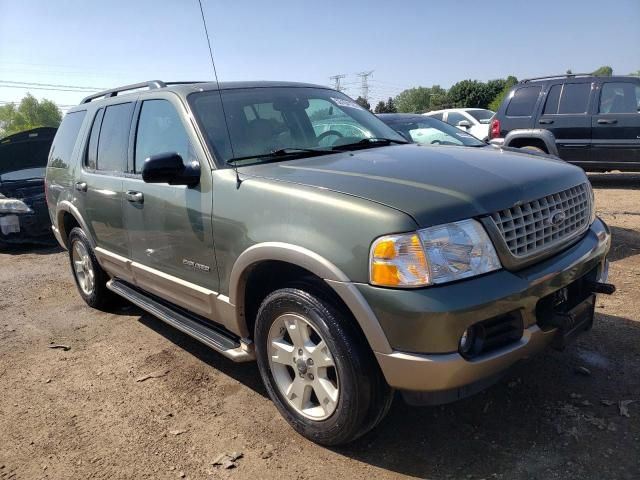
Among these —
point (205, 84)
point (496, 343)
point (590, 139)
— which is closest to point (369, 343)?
point (496, 343)

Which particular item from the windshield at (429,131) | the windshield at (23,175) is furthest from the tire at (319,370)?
the windshield at (23,175)

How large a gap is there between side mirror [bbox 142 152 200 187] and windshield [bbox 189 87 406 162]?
0.62 ft

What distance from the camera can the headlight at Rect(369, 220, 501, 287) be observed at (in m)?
2.24

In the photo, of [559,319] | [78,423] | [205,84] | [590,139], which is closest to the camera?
[559,319]

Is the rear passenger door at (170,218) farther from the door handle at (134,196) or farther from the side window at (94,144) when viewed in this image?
the side window at (94,144)

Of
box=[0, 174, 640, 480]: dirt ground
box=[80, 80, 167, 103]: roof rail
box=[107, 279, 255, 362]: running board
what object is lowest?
box=[0, 174, 640, 480]: dirt ground

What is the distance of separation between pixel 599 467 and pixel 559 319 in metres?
0.68

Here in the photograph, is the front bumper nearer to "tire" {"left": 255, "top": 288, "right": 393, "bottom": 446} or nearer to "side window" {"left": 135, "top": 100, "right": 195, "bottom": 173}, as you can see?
"tire" {"left": 255, "top": 288, "right": 393, "bottom": 446}

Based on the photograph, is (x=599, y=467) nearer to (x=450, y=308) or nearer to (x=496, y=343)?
(x=496, y=343)

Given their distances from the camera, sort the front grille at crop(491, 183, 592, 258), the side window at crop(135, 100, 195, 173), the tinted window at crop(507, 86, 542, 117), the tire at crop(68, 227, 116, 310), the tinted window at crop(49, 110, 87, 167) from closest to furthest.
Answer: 1. the front grille at crop(491, 183, 592, 258)
2. the side window at crop(135, 100, 195, 173)
3. the tire at crop(68, 227, 116, 310)
4. the tinted window at crop(49, 110, 87, 167)
5. the tinted window at crop(507, 86, 542, 117)

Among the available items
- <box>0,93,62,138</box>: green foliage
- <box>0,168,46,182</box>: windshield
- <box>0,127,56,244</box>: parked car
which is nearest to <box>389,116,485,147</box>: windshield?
<box>0,127,56,244</box>: parked car

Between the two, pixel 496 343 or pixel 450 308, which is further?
pixel 496 343

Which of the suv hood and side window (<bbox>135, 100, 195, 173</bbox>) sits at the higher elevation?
side window (<bbox>135, 100, 195, 173</bbox>)

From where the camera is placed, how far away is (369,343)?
237 centimetres
